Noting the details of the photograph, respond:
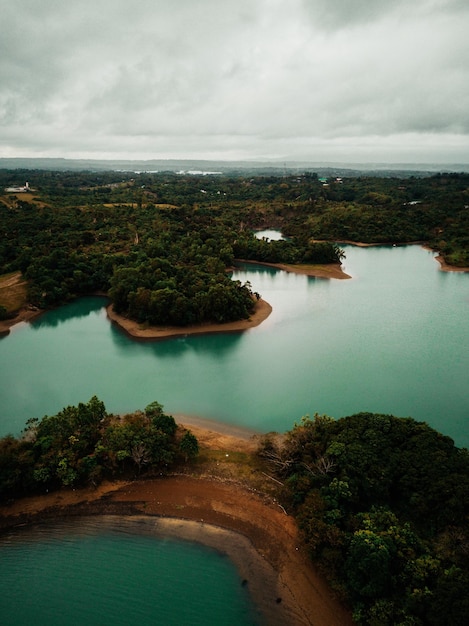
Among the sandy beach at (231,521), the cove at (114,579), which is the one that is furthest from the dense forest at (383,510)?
the cove at (114,579)

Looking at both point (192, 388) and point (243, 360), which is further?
point (243, 360)

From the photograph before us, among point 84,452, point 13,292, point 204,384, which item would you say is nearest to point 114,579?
point 84,452

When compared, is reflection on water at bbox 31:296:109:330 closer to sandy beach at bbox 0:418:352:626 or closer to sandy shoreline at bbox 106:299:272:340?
sandy shoreline at bbox 106:299:272:340

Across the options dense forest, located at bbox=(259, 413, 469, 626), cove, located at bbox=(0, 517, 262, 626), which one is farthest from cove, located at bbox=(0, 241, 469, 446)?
cove, located at bbox=(0, 517, 262, 626)

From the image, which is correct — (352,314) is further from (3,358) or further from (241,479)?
(3,358)

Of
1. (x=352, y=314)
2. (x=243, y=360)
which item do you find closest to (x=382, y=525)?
(x=243, y=360)

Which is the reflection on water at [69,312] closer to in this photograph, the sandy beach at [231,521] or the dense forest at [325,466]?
the dense forest at [325,466]
